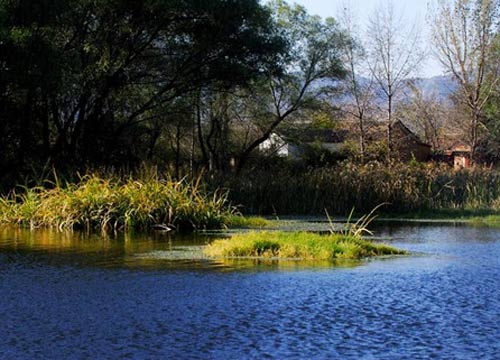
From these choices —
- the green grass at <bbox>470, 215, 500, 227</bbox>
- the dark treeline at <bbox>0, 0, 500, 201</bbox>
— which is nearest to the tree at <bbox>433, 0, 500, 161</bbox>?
the dark treeline at <bbox>0, 0, 500, 201</bbox>

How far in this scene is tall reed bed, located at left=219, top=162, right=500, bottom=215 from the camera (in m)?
23.9

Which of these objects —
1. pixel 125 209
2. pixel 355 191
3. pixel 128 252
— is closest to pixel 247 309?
pixel 128 252

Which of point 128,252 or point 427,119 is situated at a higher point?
point 427,119

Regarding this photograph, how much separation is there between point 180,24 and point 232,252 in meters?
17.0

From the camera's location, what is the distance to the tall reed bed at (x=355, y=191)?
23.9m

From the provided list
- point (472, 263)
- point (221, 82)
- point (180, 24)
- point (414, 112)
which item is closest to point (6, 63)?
point (180, 24)

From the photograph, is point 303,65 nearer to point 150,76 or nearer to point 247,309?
point 150,76

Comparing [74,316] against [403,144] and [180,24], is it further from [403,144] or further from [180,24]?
[403,144]

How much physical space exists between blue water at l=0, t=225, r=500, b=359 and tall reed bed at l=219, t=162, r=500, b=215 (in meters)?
10.5

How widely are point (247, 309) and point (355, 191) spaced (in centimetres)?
1548

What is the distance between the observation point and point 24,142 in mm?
26094

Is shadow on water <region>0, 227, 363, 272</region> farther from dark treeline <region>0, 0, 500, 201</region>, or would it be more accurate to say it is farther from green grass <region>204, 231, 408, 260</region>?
dark treeline <region>0, 0, 500, 201</region>

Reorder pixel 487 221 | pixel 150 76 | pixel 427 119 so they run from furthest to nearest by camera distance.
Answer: pixel 427 119, pixel 150 76, pixel 487 221

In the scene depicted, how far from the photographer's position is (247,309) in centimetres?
888
